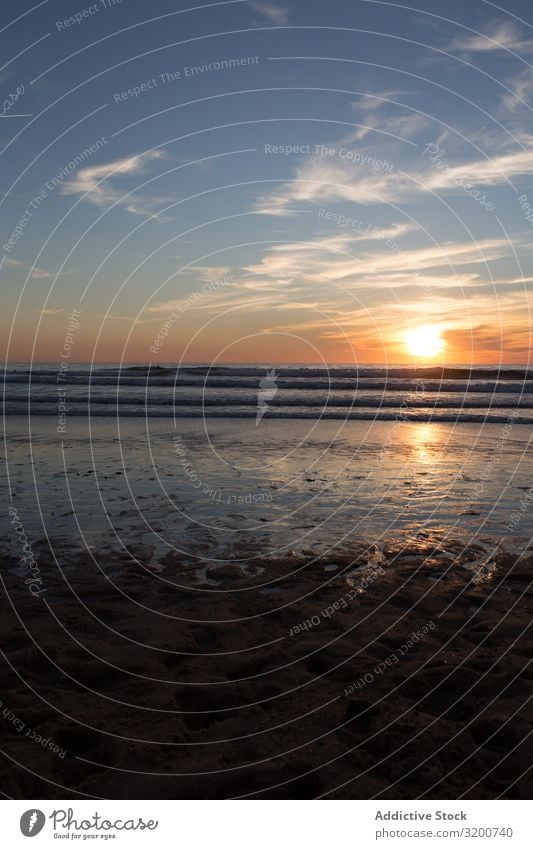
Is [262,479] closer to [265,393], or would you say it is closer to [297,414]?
[297,414]

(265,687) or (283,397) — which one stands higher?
(283,397)

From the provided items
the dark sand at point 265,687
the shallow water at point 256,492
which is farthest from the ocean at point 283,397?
the dark sand at point 265,687

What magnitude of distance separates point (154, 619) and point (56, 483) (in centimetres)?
757

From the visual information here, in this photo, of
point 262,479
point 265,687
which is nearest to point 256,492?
point 262,479

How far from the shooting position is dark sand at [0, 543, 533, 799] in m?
4.41

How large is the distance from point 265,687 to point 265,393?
136 ft

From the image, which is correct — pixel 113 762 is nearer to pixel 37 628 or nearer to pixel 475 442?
pixel 37 628

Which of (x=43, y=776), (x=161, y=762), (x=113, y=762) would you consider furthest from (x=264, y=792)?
(x=43, y=776)

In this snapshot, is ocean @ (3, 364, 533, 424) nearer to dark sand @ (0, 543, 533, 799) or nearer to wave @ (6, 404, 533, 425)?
wave @ (6, 404, 533, 425)

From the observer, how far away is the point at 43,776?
14.3 feet
